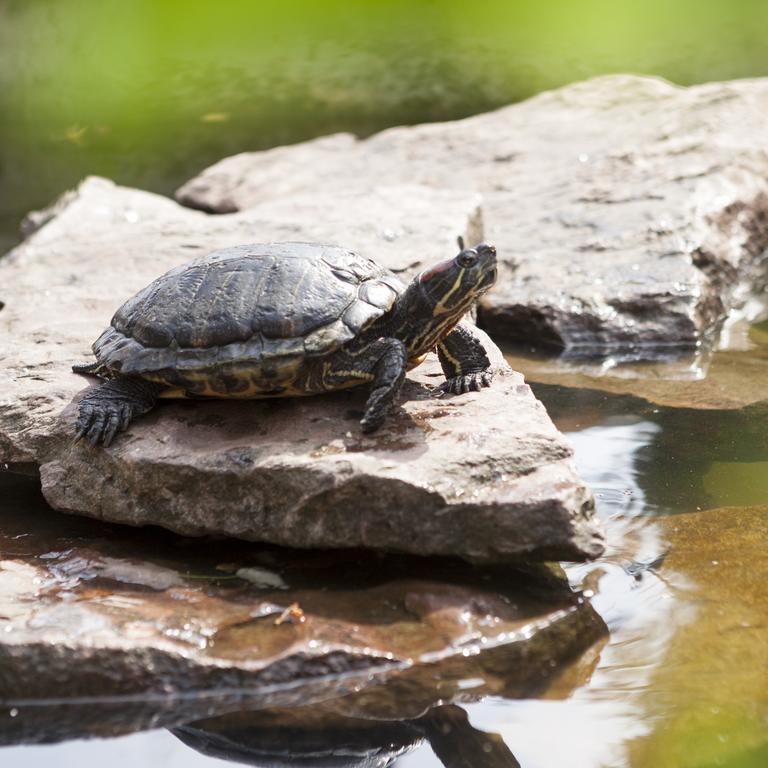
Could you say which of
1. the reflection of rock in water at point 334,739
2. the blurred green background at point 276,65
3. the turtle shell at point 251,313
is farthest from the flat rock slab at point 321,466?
the blurred green background at point 276,65

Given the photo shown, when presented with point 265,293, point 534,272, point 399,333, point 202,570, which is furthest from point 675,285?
point 202,570

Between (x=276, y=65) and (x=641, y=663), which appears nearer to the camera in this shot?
(x=641, y=663)

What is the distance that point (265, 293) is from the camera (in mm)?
3604

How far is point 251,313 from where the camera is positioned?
11.7ft

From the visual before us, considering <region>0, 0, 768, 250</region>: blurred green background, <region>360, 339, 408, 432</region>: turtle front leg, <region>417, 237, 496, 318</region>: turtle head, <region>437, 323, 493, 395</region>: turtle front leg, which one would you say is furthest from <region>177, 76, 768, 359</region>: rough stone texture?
<region>0, 0, 768, 250</region>: blurred green background

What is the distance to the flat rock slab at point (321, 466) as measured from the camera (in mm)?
3141

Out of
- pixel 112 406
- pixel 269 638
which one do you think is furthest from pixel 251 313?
pixel 269 638

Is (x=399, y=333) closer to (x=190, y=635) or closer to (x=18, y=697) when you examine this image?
(x=190, y=635)

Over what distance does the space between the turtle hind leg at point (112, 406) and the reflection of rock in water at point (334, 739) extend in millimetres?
1132

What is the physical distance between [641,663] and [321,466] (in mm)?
1088

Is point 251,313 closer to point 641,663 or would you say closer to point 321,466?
point 321,466

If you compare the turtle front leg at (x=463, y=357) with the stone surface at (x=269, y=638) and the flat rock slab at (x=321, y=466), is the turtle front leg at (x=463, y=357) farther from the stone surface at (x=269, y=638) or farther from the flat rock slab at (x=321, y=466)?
the stone surface at (x=269, y=638)

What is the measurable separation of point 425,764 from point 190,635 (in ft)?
2.64

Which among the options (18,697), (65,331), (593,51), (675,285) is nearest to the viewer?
(18,697)
